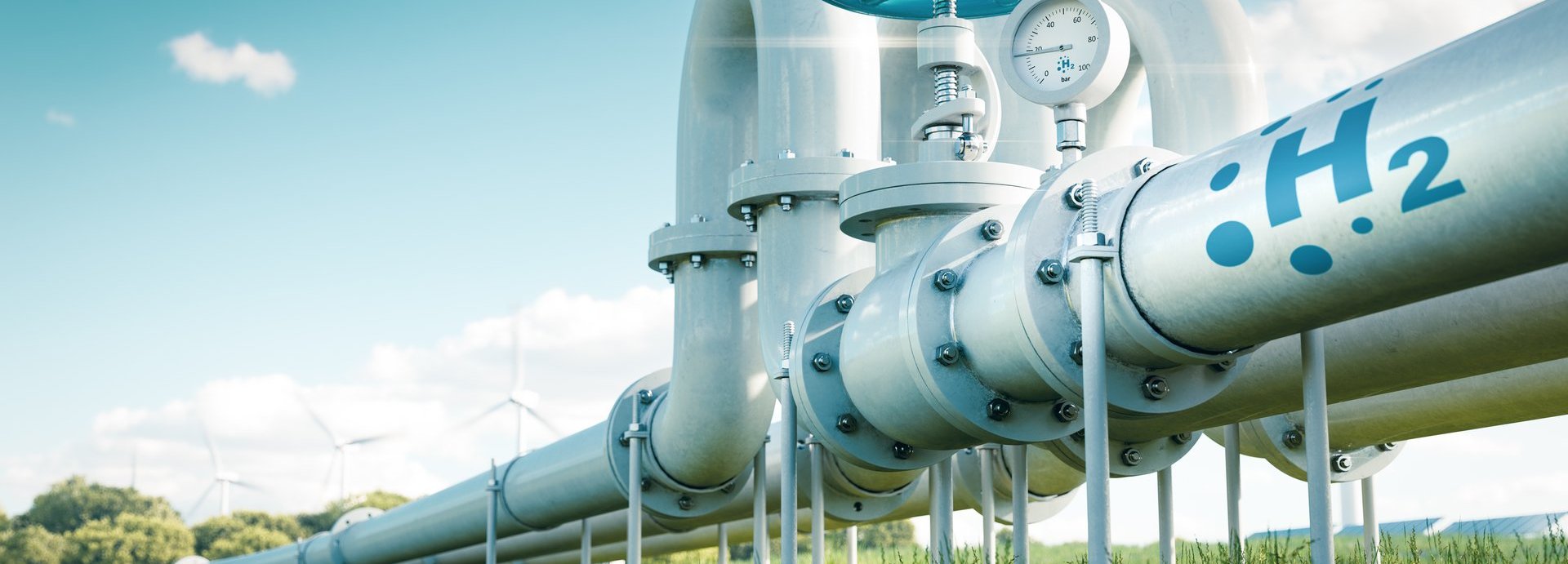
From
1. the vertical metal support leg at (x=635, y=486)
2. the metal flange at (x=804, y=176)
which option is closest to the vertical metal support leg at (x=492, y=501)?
the vertical metal support leg at (x=635, y=486)

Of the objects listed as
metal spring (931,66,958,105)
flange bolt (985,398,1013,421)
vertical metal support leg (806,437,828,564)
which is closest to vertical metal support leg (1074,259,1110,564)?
flange bolt (985,398,1013,421)

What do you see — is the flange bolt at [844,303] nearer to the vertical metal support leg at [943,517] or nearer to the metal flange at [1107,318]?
the vertical metal support leg at [943,517]

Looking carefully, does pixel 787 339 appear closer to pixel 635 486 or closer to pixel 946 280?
pixel 946 280

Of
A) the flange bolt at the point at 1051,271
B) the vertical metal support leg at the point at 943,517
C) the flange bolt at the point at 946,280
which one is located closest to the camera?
the flange bolt at the point at 1051,271

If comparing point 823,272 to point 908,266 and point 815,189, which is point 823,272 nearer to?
point 815,189

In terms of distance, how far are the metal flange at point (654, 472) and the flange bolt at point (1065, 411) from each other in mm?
4835

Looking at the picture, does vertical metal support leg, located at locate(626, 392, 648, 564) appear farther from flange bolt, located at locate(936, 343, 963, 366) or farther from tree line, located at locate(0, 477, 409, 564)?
tree line, located at locate(0, 477, 409, 564)

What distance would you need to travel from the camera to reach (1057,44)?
6.43 meters

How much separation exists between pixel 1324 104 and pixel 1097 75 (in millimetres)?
1940

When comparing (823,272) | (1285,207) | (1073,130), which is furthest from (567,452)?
(1285,207)

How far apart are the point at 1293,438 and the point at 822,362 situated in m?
2.91

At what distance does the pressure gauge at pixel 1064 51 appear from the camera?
6242 mm

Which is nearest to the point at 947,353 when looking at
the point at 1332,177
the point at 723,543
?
the point at 1332,177

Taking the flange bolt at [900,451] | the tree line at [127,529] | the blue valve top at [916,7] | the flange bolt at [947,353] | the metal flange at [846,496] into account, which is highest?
the tree line at [127,529]
